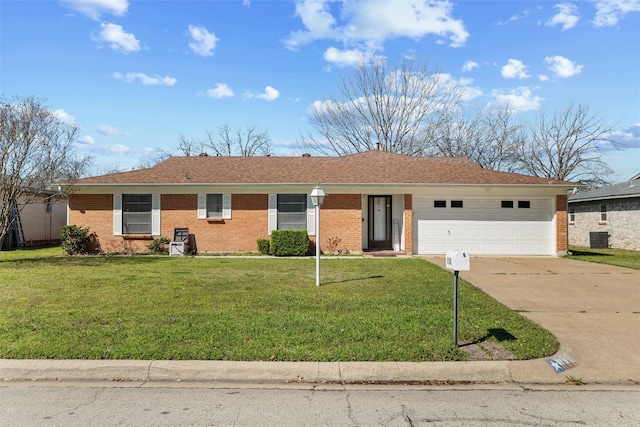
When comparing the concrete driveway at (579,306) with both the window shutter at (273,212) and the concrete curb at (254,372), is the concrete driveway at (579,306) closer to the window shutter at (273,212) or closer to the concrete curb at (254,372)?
the concrete curb at (254,372)

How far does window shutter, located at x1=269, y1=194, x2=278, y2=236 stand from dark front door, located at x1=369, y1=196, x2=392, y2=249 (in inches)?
152

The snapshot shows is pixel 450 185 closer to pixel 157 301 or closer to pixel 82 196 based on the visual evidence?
pixel 157 301

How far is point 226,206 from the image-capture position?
16.8 m

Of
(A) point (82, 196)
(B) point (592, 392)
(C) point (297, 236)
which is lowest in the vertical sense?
(B) point (592, 392)

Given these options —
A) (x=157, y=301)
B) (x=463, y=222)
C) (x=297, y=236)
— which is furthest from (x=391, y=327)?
(x=463, y=222)

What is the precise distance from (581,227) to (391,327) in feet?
81.3

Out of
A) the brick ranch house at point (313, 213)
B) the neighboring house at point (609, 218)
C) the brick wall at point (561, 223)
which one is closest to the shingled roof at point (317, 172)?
the brick ranch house at point (313, 213)

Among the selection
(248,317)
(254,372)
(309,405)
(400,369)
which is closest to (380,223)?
(248,317)

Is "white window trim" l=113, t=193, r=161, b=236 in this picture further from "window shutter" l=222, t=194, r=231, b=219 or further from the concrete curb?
the concrete curb

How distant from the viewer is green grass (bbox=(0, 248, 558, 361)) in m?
5.29

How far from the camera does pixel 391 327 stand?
6180mm

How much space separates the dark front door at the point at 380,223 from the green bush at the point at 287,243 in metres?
3.25

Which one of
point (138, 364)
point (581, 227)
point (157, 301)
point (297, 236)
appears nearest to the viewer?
point (138, 364)

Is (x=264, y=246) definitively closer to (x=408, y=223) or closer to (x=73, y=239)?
(x=408, y=223)
